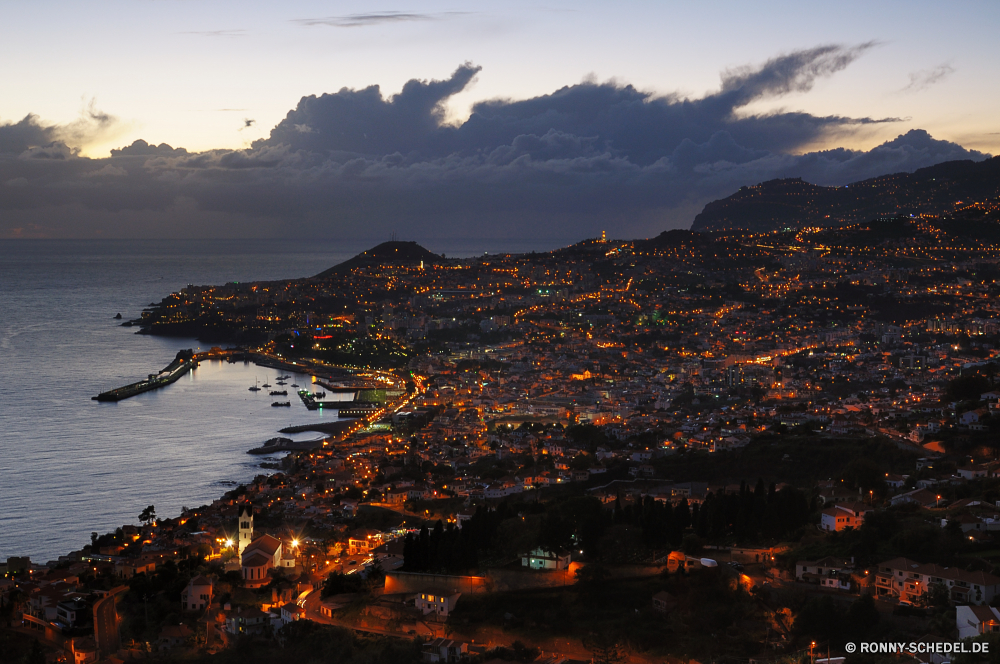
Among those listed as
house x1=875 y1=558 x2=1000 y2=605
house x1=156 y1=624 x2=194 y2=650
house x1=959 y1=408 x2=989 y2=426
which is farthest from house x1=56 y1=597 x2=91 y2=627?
house x1=959 y1=408 x2=989 y2=426

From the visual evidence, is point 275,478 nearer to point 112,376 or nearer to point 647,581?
point 647,581

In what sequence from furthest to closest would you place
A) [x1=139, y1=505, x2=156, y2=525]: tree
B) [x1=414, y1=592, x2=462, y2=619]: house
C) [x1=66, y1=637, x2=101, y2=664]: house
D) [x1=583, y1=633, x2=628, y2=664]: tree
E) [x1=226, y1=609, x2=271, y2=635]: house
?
1. [x1=139, y1=505, x2=156, y2=525]: tree
2. [x1=226, y1=609, x2=271, y2=635]: house
3. [x1=414, y1=592, x2=462, y2=619]: house
4. [x1=66, y1=637, x2=101, y2=664]: house
5. [x1=583, y1=633, x2=628, y2=664]: tree

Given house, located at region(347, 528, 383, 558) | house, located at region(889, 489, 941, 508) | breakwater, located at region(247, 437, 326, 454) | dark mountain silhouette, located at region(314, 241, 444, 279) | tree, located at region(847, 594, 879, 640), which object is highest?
dark mountain silhouette, located at region(314, 241, 444, 279)

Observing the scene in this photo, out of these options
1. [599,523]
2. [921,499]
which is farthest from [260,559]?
[921,499]

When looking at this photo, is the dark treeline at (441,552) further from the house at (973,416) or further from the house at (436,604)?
the house at (973,416)

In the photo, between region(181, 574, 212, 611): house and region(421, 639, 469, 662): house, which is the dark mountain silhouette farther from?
region(421, 639, 469, 662): house

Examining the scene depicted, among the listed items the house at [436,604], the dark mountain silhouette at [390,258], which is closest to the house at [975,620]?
the house at [436,604]
